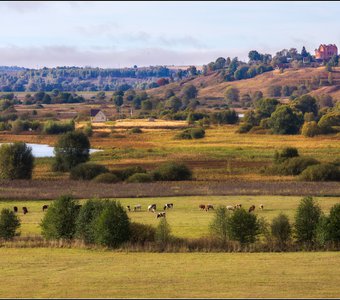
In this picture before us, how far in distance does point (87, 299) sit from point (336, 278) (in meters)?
9.59

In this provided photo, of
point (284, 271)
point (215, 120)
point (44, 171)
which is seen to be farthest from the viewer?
point (215, 120)

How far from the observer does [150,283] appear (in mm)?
28938

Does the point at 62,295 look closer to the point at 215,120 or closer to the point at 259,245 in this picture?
the point at 259,245

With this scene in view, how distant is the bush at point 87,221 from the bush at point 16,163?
33.3m

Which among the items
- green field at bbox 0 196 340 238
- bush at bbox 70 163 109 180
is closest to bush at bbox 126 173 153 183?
bush at bbox 70 163 109 180

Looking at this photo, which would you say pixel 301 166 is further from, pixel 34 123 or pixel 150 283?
pixel 34 123

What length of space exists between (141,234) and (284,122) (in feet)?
276

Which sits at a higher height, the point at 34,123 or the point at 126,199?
the point at 34,123

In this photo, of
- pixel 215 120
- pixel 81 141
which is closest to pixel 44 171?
pixel 81 141

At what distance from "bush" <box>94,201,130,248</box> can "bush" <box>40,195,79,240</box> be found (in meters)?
2.35

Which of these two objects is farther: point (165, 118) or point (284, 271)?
point (165, 118)

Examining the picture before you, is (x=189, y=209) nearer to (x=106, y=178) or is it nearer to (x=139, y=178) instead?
(x=139, y=178)

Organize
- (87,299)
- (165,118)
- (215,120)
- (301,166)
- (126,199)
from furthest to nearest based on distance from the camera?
(165,118), (215,120), (301,166), (126,199), (87,299)

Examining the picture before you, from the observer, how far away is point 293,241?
39250 mm
